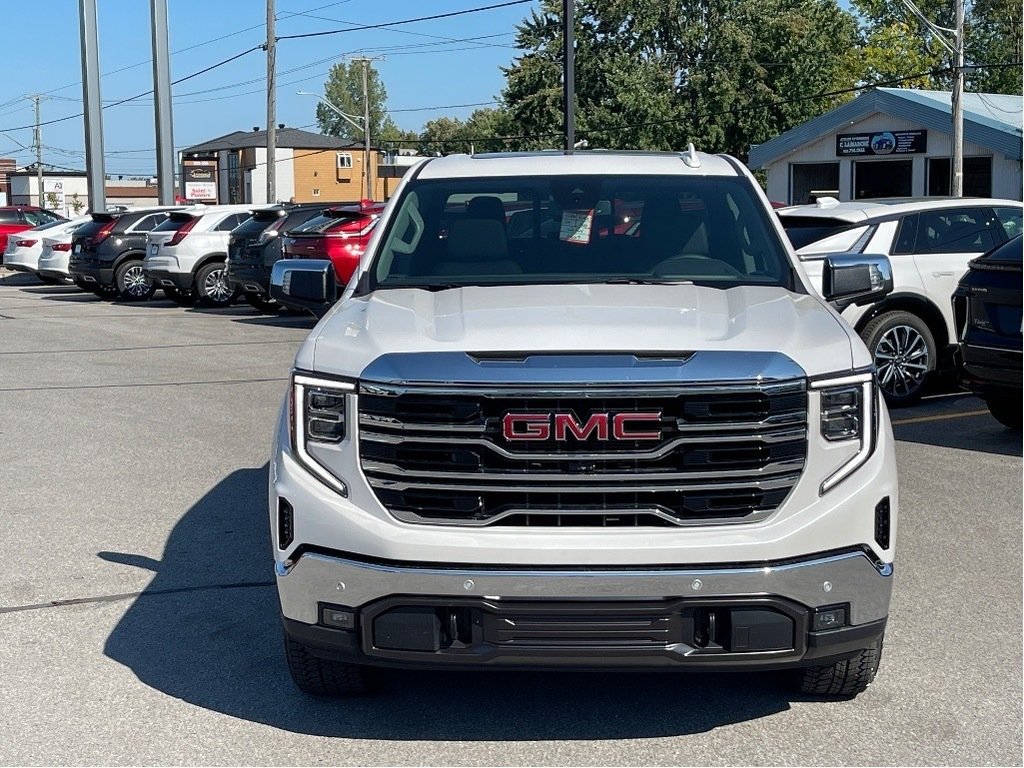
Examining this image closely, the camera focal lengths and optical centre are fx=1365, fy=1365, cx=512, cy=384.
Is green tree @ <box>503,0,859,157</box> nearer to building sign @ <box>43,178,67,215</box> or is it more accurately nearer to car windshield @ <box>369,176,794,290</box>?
building sign @ <box>43,178,67,215</box>

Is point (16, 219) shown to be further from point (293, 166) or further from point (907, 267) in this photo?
point (293, 166)

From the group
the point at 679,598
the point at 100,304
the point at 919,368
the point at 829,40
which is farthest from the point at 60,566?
the point at 829,40

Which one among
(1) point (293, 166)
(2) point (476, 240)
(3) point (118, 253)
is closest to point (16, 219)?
(3) point (118, 253)

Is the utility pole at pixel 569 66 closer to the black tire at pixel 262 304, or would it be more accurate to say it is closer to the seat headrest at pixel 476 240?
the black tire at pixel 262 304

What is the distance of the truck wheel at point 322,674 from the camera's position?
4453 mm

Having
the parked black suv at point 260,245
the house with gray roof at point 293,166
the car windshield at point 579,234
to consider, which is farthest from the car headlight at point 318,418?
the house with gray roof at point 293,166

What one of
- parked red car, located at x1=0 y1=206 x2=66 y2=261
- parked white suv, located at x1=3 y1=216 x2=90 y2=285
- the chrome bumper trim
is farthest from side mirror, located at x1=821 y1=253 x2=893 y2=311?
parked red car, located at x1=0 y1=206 x2=66 y2=261

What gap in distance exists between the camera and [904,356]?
10.9 metres

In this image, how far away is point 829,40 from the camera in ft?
210

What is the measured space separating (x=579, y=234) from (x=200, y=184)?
8561cm

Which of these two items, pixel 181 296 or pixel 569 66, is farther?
pixel 181 296

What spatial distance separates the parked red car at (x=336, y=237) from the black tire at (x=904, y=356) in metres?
8.96

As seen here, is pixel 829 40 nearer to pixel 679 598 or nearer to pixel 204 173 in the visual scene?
pixel 204 173

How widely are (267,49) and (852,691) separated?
38.8 metres
